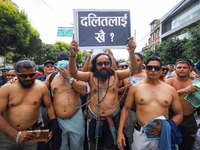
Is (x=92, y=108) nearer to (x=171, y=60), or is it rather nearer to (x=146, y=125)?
(x=146, y=125)

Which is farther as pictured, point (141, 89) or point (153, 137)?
point (141, 89)

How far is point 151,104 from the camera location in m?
2.25

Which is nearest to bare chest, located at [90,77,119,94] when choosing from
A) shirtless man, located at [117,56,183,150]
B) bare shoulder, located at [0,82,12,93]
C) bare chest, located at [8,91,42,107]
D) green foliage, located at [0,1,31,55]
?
shirtless man, located at [117,56,183,150]

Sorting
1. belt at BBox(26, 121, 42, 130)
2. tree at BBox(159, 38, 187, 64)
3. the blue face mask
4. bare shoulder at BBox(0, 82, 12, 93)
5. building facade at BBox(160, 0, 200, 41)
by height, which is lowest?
belt at BBox(26, 121, 42, 130)

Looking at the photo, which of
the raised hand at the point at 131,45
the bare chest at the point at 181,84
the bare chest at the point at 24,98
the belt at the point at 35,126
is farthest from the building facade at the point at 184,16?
the belt at the point at 35,126

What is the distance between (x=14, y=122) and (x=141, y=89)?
7.32 feet

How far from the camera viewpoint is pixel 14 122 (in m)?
2.15

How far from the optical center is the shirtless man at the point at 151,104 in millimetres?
2207

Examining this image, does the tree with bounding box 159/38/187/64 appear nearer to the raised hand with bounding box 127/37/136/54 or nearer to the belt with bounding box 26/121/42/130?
the raised hand with bounding box 127/37/136/54

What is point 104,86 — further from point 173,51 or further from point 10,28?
point 173,51

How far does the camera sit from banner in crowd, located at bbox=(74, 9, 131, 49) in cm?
230

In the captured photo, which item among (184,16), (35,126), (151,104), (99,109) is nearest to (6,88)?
(35,126)

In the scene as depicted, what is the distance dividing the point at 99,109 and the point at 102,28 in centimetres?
147

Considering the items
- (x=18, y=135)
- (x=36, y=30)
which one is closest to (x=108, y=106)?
(x=18, y=135)
